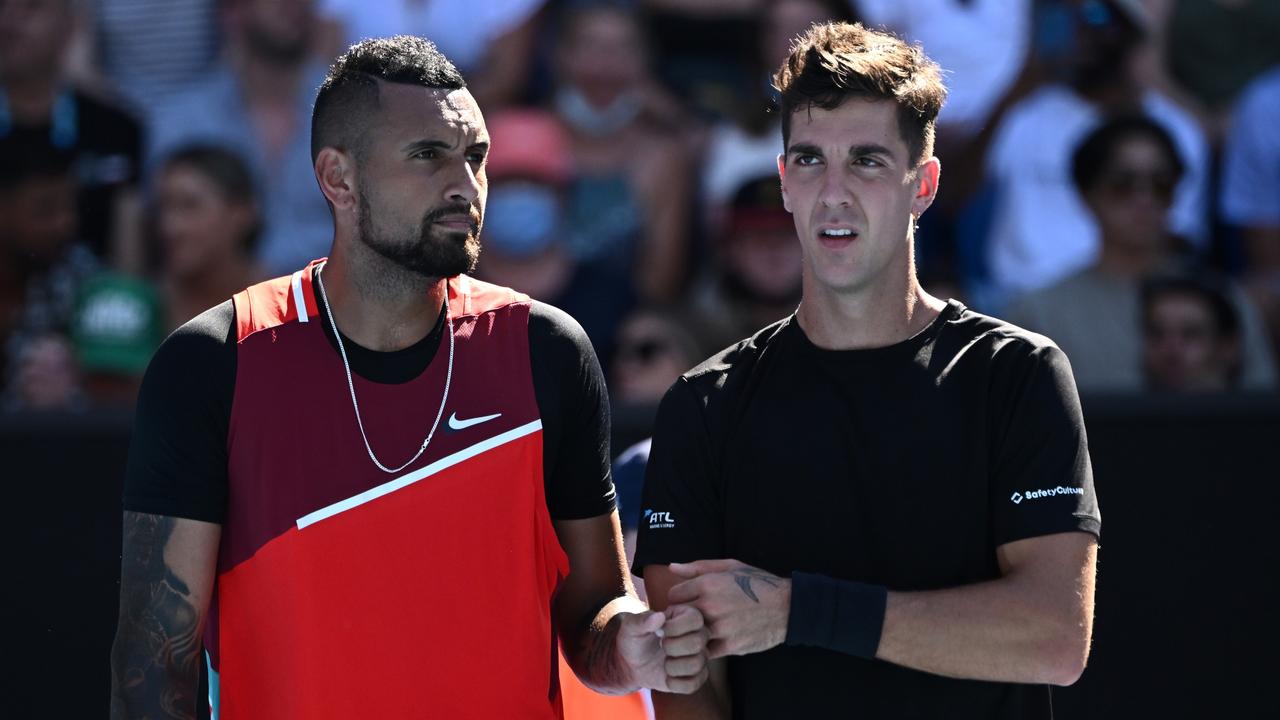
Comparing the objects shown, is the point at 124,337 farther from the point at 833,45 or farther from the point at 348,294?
the point at 833,45

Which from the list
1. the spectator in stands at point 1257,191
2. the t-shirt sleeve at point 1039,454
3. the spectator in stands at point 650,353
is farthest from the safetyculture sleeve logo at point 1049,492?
the spectator in stands at point 1257,191

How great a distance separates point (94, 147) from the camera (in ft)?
19.0

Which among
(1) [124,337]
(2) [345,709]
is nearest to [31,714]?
(1) [124,337]

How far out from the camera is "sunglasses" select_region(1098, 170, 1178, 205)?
5.73m

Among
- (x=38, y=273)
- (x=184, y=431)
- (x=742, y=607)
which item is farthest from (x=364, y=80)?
(x=38, y=273)

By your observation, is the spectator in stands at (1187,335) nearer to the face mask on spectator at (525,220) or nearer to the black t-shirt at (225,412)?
the face mask on spectator at (525,220)

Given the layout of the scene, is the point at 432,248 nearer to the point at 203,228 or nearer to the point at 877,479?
the point at 877,479

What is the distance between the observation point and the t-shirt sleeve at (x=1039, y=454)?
7.83ft

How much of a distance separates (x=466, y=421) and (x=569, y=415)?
0.20 meters

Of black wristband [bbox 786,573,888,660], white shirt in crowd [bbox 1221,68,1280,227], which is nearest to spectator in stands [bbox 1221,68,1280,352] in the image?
white shirt in crowd [bbox 1221,68,1280,227]

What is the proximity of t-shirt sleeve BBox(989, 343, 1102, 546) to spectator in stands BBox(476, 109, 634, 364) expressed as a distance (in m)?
3.33

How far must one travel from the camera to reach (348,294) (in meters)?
2.81

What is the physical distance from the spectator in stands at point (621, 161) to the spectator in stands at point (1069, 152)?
1.24 meters

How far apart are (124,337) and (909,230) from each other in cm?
390
